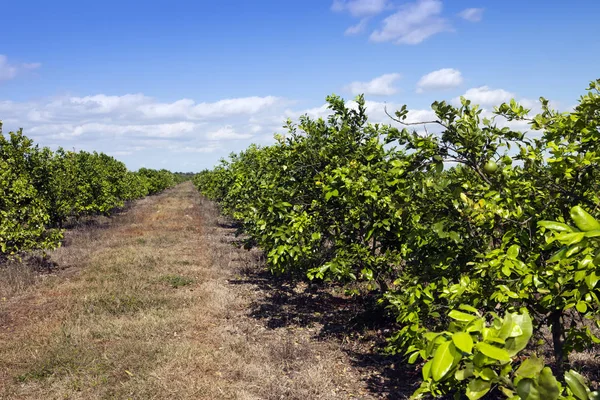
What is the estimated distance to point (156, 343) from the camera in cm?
750

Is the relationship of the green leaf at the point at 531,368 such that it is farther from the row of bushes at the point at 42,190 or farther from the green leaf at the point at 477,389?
the row of bushes at the point at 42,190

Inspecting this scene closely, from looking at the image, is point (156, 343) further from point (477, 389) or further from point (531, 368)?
point (531, 368)

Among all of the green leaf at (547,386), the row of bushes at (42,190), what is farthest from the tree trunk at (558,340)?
the row of bushes at (42,190)

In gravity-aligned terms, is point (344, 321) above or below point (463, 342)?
below

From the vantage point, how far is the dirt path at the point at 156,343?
240 inches

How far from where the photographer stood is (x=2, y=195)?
12.0 meters

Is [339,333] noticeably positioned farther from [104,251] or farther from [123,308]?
[104,251]

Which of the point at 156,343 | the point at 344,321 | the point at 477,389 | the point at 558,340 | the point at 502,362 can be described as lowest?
the point at 344,321

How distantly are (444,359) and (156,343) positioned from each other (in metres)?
7.36

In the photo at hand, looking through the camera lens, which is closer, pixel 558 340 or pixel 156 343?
pixel 558 340

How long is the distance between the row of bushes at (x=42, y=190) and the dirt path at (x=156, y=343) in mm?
1585

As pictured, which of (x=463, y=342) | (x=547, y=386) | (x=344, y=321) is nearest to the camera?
(x=463, y=342)

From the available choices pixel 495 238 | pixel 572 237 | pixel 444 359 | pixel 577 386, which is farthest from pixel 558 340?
pixel 444 359

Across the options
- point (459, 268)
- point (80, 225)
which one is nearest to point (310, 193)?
point (459, 268)
